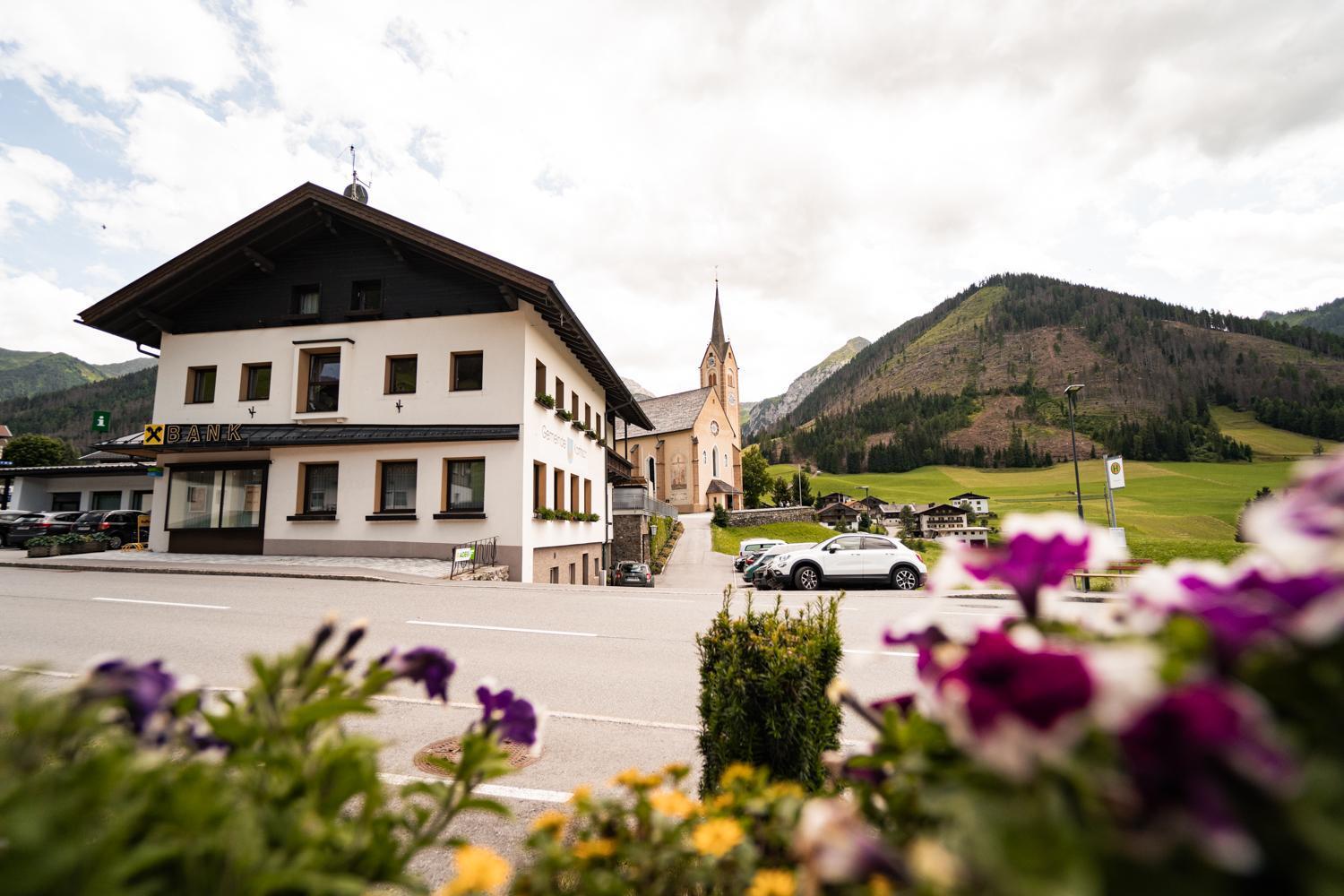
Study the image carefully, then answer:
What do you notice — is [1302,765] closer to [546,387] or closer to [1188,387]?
[546,387]

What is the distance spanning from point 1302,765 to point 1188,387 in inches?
7307

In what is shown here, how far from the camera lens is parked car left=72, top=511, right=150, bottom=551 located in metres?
25.9

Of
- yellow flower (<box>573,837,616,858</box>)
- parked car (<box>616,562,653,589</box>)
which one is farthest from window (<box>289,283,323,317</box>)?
yellow flower (<box>573,837,616,858</box>)

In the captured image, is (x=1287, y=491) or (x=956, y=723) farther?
(x=1287, y=491)

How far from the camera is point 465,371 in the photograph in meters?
18.9

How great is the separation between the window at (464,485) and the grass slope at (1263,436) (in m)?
129

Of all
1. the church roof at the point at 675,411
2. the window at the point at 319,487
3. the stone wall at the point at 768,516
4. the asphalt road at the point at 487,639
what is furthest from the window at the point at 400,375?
the church roof at the point at 675,411

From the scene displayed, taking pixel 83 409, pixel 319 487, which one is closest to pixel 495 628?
pixel 319 487

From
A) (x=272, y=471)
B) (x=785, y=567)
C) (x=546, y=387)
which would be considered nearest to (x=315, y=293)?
(x=272, y=471)

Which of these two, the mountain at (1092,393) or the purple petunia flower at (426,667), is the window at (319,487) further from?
the mountain at (1092,393)

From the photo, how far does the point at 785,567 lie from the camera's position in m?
18.7

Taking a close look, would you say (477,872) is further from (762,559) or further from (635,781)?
(762,559)

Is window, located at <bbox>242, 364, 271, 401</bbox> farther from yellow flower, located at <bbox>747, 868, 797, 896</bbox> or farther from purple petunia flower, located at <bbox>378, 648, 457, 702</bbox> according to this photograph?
yellow flower, located at <bbox>747, 868, 797, 896</bbox>

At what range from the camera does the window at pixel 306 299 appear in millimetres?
19891
